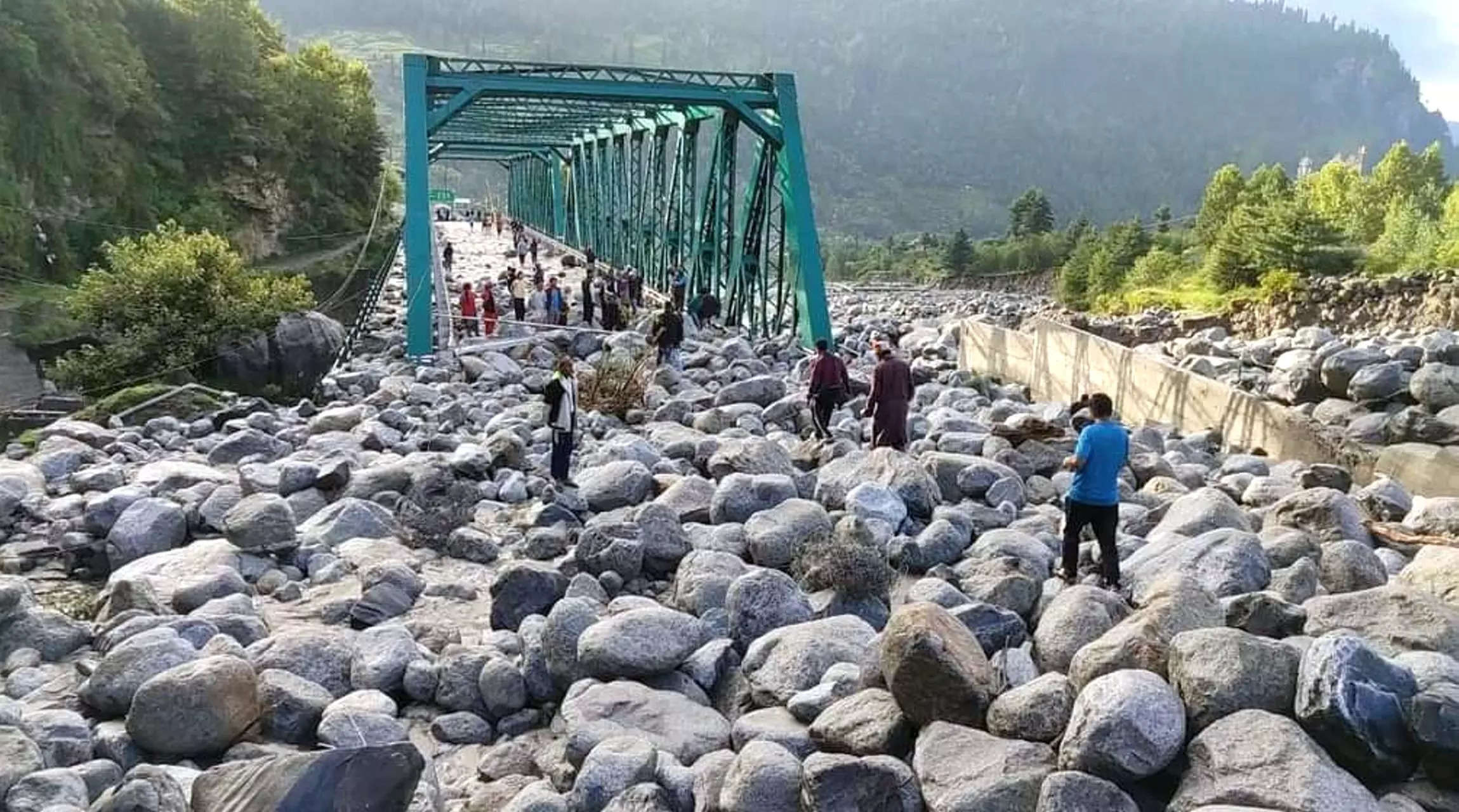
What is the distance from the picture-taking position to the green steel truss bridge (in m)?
18.5

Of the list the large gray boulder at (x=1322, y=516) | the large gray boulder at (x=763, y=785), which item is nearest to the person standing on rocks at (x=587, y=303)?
the large gray boulder at (x=1322, y=516)

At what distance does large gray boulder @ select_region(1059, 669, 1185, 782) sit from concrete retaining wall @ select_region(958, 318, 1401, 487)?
9.10 m

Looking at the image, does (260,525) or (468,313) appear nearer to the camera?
(260,525)

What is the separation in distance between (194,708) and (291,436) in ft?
25.7

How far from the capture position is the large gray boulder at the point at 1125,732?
4.00m

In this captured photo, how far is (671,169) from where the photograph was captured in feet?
89.2

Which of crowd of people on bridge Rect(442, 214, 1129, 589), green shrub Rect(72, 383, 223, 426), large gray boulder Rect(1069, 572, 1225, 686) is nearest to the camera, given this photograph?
large gray boulder Rect(1069, 572, 1225, 686)

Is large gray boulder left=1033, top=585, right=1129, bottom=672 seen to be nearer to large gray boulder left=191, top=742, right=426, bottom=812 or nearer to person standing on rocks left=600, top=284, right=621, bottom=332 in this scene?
large gray boulder left=191, top=742, right=426, bottom=812

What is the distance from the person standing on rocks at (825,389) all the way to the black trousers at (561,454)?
2.87 meters

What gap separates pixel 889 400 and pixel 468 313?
13089mm

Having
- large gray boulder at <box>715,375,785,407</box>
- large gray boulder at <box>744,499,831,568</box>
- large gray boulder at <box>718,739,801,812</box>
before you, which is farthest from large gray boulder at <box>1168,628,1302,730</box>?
large gray boulder at <box>715,375,785,407</box>

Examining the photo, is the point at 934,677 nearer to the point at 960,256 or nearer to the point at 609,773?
the point at 609,773

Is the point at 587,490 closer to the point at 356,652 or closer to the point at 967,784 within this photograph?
the point at 356,652

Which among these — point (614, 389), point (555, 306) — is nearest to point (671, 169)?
point (555, 306)
